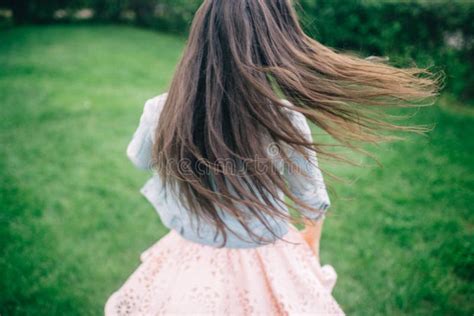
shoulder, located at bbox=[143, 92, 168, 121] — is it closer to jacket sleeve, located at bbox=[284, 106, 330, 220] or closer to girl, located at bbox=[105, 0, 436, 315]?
girl, located at bbox=[105, 0, 436, 315]

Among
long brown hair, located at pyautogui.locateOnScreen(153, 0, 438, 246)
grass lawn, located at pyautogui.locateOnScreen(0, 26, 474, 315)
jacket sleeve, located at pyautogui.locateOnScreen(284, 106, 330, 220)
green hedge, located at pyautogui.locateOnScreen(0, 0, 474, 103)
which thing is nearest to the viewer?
long brown hair, located at pyautogui.locateOnScreen(153, 0, 438, 246)

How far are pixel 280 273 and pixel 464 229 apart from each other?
238 cm

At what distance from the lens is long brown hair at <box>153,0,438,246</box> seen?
123 centimetres

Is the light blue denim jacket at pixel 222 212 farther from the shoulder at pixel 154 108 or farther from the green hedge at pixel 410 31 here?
the green hedge at pixel 410 31

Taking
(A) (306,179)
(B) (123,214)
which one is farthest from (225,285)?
(B) (123,214)

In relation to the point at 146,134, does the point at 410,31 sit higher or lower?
higher

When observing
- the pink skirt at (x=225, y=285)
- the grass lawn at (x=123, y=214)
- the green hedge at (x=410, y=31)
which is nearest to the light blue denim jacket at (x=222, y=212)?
the pink skirt at (x=225, y=285)

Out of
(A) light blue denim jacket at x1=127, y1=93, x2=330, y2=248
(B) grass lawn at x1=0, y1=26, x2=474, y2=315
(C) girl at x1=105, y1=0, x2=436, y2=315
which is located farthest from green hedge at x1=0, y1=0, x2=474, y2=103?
(A) light blue denim jacket at x1=127, y1=93, x2=330, y2=248

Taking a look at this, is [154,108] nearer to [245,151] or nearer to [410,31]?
[245,151]

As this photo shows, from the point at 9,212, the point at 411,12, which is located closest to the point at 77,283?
the point at 9,212

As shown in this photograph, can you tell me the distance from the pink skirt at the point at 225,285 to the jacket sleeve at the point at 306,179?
0.64 ft

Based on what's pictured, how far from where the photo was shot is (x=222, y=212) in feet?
4.77

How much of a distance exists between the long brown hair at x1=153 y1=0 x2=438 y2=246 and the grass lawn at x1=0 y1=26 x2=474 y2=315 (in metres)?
0.45

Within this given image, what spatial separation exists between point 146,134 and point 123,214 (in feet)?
6.59
